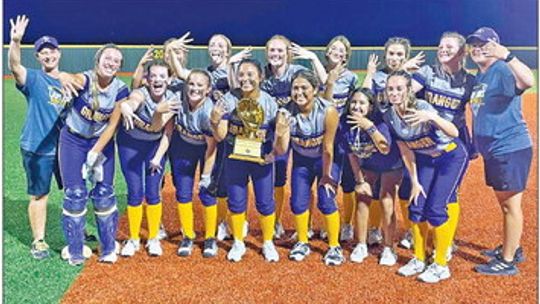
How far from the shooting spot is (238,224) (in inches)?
166

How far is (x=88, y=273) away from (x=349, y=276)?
1645 mm

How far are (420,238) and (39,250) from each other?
2.49 meters

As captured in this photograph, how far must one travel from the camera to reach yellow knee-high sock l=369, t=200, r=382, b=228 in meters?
4.42

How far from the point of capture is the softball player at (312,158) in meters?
3.89

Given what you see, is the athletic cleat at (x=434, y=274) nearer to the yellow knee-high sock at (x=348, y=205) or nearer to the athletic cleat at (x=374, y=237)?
the athletic cleat at (x=374, y=237)

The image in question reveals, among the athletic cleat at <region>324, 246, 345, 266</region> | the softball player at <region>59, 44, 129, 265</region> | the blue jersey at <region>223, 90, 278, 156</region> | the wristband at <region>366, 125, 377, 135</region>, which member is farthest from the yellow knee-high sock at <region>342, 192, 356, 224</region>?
the softball player at <region>59, 44, 129, 265</region>

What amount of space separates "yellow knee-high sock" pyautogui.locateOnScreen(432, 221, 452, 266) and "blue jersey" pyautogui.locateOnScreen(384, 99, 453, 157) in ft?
1.48

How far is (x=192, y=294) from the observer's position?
3.70 metres

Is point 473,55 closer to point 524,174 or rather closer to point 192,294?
point 524,174

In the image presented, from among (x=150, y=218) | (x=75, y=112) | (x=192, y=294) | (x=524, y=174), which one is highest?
(x=75, y=112)

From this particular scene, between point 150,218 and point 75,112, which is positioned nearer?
point 75,112

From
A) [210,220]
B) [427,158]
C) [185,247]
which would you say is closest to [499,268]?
[427,158]

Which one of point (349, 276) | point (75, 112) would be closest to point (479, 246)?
point (349, 276)

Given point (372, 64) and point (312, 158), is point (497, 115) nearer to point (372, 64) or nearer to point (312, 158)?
point (372, 64)
